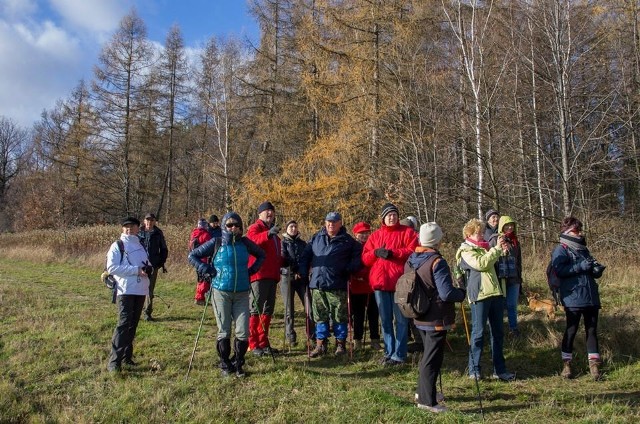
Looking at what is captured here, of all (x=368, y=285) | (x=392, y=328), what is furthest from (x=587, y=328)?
(x=368, y=285)

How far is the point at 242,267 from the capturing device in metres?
5.58

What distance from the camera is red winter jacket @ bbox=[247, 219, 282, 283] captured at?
6.46 meters

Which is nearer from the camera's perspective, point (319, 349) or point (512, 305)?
point (319, 349)

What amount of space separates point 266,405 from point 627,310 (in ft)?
19.8

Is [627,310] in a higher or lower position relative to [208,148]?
lower

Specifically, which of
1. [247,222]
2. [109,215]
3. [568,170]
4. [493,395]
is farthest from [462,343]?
[109,215]

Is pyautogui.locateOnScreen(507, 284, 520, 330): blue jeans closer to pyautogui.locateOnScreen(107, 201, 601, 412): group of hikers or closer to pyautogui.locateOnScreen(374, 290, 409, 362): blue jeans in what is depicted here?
pyautogui.locateOnScreen(107, 201, 601, 412): group of hikers

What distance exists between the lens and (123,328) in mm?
5816

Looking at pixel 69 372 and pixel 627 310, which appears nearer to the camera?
pixel 69 372

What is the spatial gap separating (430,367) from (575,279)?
228 cm

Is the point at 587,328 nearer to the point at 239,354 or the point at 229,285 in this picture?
the point at 239,354

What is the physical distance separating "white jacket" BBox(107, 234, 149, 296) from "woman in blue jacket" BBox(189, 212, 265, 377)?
85 centimetres

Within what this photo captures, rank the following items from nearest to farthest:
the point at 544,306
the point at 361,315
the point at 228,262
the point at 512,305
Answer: the point at 228,262, the point at 361,315, the point at 512,305, the point at 544,306

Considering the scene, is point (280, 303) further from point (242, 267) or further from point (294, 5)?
point (294, 5)
